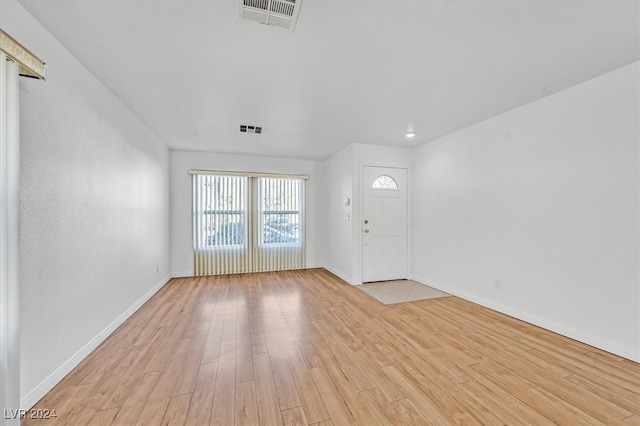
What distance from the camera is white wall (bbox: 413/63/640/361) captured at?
2188mm

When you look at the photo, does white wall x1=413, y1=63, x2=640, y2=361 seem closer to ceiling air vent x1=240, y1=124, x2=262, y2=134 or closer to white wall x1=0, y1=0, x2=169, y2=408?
ceiling air vent x1=240, y1=124, x2=262, y2=134

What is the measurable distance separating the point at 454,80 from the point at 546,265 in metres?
2.20

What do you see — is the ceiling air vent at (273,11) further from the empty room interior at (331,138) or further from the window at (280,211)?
the window at (280,211)

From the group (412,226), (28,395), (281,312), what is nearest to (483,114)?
(412,226)

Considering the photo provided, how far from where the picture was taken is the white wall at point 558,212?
2.19m

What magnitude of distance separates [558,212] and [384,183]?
2498mm

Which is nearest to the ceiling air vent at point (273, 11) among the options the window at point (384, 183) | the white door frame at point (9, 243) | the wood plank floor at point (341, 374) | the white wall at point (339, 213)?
the white door frame at point (9, 243)

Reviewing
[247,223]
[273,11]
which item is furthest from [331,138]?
[273,11]

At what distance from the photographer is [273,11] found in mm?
1579

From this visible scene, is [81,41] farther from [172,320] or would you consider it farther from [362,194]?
[362,194]

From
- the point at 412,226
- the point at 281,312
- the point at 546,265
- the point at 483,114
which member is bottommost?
the point at 281,312

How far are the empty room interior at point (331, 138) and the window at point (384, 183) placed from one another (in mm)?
783

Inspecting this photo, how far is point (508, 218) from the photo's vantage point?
122 inches

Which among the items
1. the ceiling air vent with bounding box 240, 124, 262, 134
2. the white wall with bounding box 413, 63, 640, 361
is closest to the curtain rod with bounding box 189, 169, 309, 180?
the ceiling air vent with bounding box 240, 124, 262, 134
